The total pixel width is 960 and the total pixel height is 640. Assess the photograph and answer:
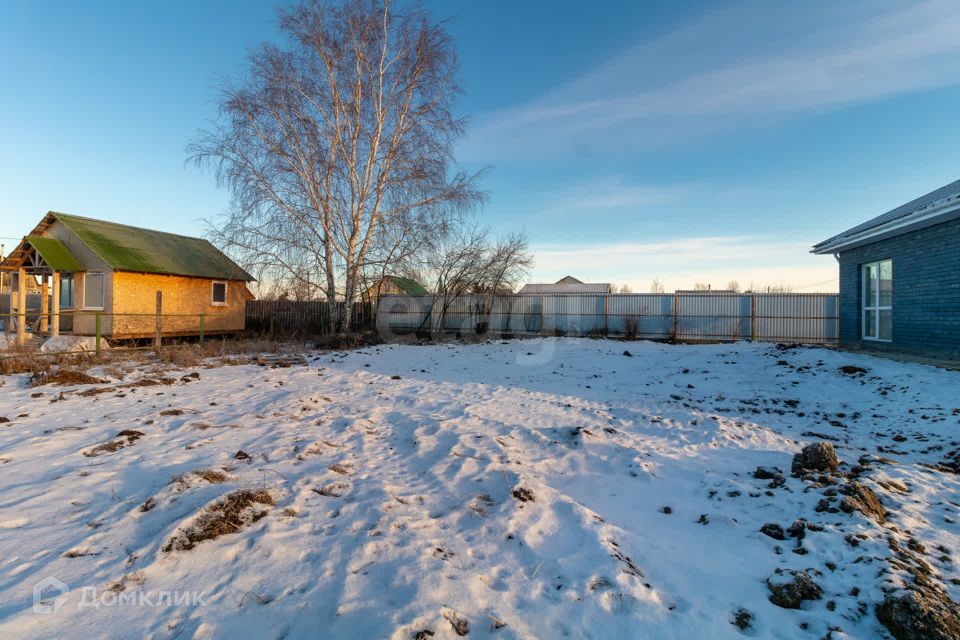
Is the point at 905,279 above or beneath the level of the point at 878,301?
above

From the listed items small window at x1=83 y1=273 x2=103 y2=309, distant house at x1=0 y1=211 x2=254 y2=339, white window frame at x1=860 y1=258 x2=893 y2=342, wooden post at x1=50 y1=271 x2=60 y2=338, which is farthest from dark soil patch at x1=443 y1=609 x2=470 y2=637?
small window at x1=83 y1=273 x2=103 y2=309

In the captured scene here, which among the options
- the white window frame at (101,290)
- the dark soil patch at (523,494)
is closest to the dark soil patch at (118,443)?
the dark soil patch at (523,494)

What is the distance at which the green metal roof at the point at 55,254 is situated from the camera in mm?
15461

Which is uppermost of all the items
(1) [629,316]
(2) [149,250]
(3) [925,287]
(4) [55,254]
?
(2) [149,250]

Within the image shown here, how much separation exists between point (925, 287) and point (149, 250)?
24721mm

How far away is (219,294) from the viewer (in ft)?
65.6

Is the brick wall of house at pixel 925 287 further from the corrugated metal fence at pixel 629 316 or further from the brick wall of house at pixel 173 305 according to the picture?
the brick wall of house at pixel 173 305

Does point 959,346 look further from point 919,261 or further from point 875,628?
point 875,628

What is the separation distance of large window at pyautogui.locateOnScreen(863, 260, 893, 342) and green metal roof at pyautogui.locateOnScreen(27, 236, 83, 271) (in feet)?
82.5

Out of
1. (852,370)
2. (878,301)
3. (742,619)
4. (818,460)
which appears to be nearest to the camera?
(742,619)

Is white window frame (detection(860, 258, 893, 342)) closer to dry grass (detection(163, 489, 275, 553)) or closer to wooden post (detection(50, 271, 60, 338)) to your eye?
dry grass (detection(163, 489, 275, 553))

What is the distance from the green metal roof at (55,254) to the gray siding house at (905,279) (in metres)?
24.4

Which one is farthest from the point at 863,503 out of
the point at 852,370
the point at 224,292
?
the point at 224,292

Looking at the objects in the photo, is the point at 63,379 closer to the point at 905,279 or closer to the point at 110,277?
the point at 110,277
